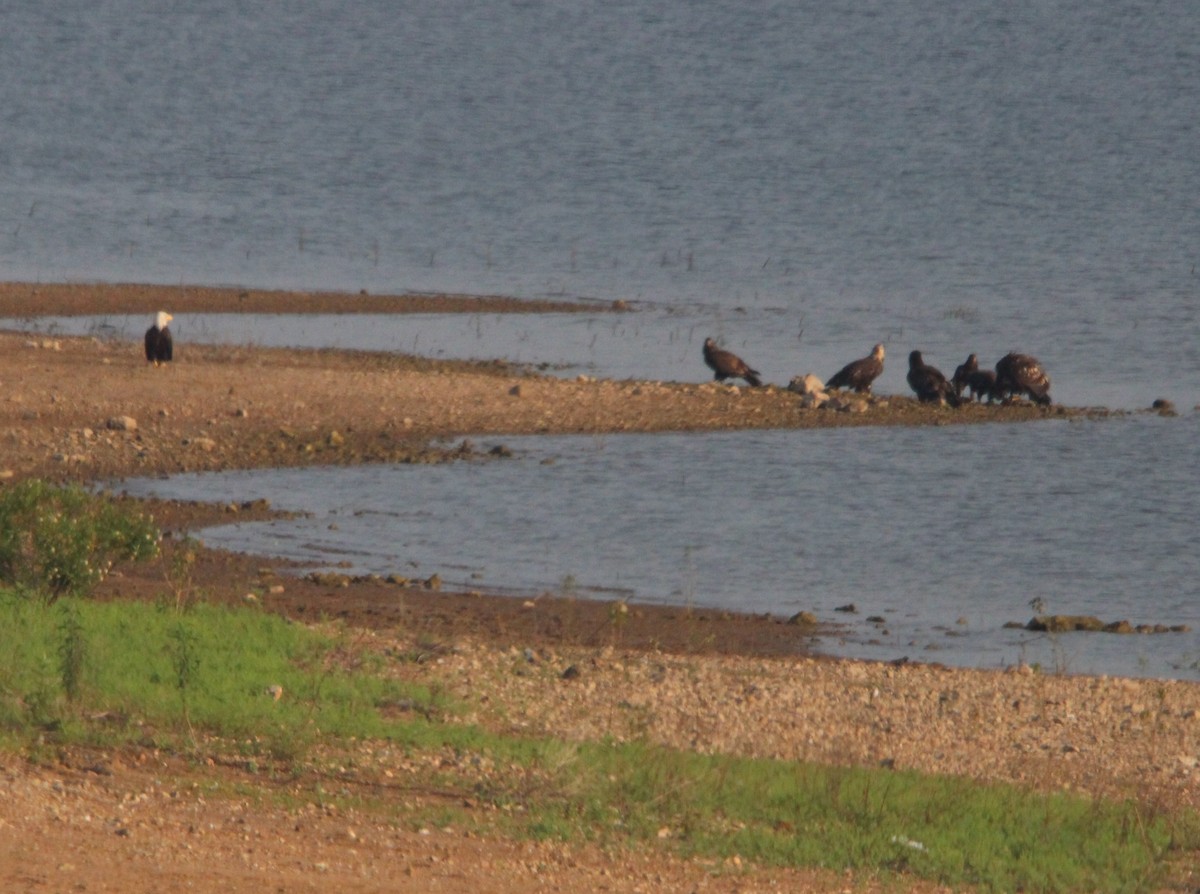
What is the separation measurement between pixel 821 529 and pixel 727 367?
23.3 feet

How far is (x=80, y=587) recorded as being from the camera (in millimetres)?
11766

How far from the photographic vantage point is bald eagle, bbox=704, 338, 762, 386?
25062 millimetres

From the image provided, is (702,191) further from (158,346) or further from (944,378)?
(158,346)

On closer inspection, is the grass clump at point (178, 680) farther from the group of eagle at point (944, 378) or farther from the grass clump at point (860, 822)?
the group of eagle at point (944, 378)

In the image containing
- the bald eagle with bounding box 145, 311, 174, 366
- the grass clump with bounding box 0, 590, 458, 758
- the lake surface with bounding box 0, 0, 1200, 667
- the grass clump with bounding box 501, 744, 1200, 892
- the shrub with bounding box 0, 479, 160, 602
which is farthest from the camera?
the lake surface with bounding box 0, 0, 1200, 667

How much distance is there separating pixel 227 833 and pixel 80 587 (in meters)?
4.28

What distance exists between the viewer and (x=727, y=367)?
2508cm

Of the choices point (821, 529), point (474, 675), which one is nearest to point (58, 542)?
point (474, 675)

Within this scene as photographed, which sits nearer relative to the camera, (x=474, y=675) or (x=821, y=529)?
(x=474, y=675)

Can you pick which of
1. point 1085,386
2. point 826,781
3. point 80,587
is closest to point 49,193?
point 1085,386

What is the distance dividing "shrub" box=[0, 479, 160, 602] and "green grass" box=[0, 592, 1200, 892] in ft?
3.29

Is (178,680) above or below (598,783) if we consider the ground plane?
above

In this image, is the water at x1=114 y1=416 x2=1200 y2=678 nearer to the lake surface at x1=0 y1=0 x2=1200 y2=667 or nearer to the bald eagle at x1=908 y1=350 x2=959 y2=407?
the lake surface at x1=0 y1=0 x2=1200 y2=667

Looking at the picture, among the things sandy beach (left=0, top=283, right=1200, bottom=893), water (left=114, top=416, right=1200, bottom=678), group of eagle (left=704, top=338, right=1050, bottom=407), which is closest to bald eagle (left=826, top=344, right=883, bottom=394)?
group of eagle (left=704, top=338, right=1050, bottom=407)
